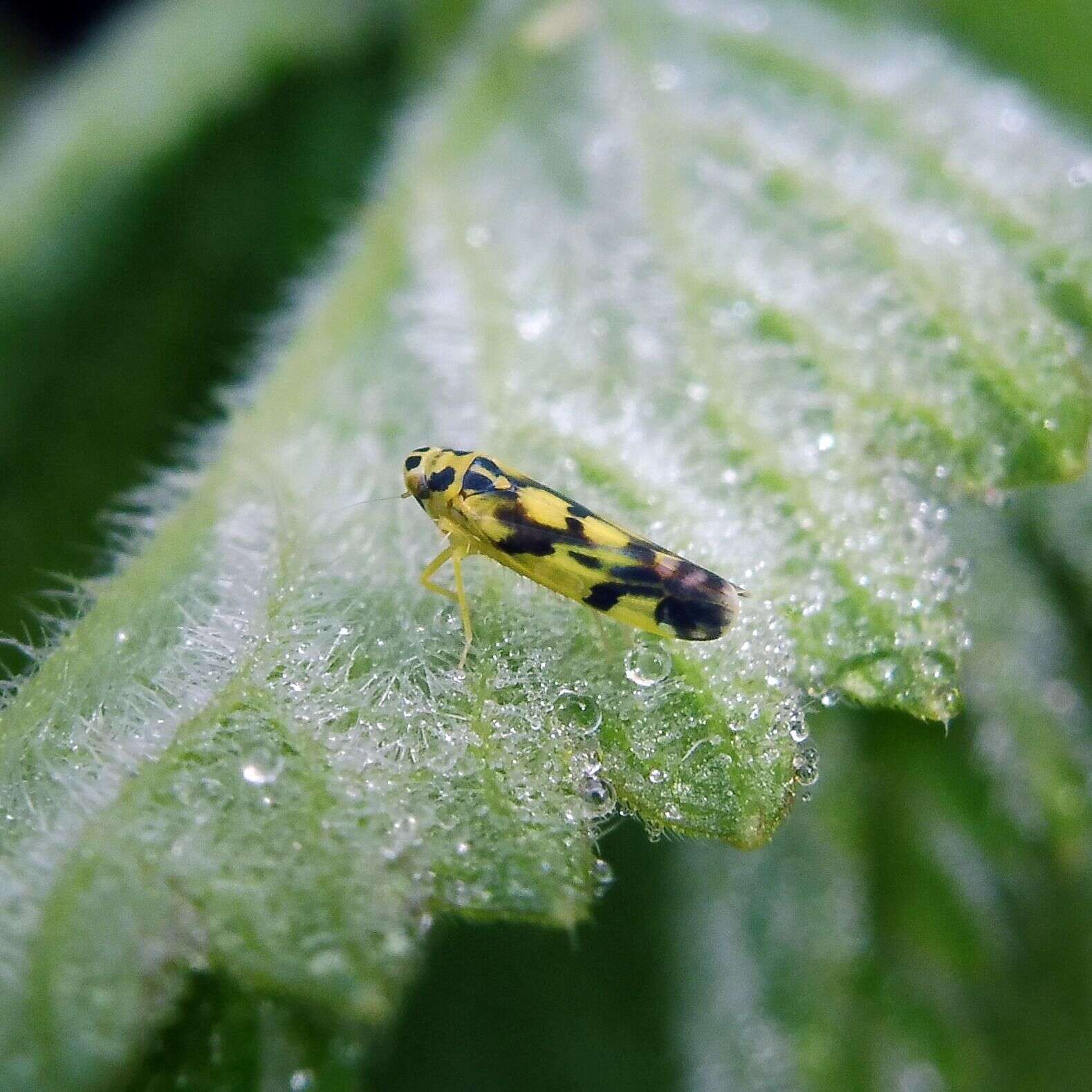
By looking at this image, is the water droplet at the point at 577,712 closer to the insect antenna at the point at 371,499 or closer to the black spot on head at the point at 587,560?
the black spot on head at the point at 587,560

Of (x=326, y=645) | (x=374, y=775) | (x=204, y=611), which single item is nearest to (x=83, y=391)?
(x=204, y=611)

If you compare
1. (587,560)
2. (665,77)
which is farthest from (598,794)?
(665,77)

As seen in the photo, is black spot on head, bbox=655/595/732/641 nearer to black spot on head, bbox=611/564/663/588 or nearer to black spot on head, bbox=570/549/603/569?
black spot on head, bbox=611/564/663/588

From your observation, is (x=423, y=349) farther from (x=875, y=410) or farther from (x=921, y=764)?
(x=921, y=764)

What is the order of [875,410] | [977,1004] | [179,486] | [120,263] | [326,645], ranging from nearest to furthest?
[326,645] < [875,410] < [179,486] < [977,1004] < [120,263]

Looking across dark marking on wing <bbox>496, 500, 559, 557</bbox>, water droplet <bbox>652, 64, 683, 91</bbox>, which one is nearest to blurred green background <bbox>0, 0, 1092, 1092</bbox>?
water droplet <bbox>652, 64, 683, 91</bbox>

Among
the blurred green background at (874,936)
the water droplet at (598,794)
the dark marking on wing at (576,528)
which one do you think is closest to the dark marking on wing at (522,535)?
the dark marking on wing at (576,528)
